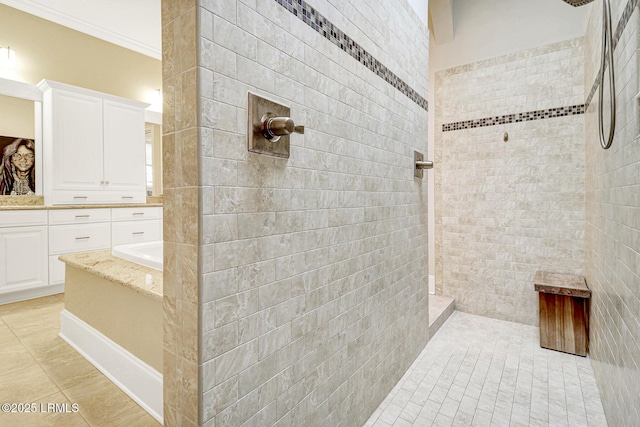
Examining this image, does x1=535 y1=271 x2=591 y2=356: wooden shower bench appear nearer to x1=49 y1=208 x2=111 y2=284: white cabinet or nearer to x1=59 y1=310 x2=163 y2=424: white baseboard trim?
x1=59 y1=310 x2=163 y2=424: white baseboard trim

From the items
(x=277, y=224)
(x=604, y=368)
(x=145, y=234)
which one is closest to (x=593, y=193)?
(x=604, y=368)

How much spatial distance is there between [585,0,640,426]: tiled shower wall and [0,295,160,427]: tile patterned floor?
2.00 m

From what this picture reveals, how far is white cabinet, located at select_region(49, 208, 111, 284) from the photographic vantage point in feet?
10.4

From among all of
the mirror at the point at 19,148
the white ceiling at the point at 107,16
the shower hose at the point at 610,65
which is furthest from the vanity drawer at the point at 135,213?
the shower hose at the point at 610,65

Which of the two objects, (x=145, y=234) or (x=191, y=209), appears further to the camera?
(x=145, y=234)

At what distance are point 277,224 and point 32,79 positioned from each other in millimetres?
4055

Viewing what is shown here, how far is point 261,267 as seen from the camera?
38.2 inches

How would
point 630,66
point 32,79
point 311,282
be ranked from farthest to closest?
point 32,79 → point 630,66 → point 311,282

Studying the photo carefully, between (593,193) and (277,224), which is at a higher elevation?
(593,193)

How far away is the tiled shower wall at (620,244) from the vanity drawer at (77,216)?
422 centimetres

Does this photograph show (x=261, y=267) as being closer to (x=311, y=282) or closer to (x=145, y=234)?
(x=311, y=282)

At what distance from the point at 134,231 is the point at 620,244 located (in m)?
4.24

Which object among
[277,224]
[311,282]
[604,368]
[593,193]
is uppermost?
[593,193]

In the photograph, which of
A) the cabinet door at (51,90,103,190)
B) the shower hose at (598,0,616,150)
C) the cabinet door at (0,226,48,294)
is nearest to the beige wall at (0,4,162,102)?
the cabinet door at (51,90,103,190)
